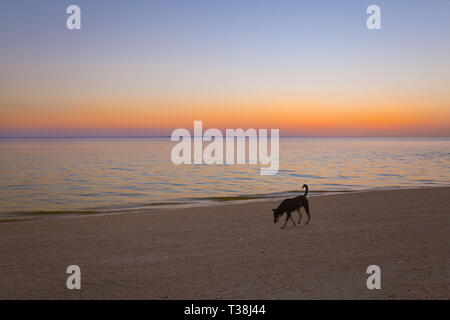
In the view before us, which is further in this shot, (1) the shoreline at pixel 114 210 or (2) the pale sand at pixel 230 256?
(1) the shoreline at pixel 114 210

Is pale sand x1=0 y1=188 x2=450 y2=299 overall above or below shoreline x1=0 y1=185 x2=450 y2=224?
above

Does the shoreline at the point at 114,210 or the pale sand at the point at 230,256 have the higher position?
the pale sand at the point at 230,256

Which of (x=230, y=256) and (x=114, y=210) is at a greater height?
(x=230, y=256)

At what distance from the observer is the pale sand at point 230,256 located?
253 inches

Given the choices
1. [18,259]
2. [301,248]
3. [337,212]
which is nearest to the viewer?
[18,259]

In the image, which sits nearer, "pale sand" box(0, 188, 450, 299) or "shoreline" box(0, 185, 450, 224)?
"pale sand" box(0, 188, 450, 299)

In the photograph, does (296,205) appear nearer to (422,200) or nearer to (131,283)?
(131,283)

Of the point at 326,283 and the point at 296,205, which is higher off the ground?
the point at 296,205

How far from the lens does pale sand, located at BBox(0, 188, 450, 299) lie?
6430 millimetres

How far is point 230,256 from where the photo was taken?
8.57 meters

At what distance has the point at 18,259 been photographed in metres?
8.56

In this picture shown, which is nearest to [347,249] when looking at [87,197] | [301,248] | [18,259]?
[301,248]

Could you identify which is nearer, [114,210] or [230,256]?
[230,256]
